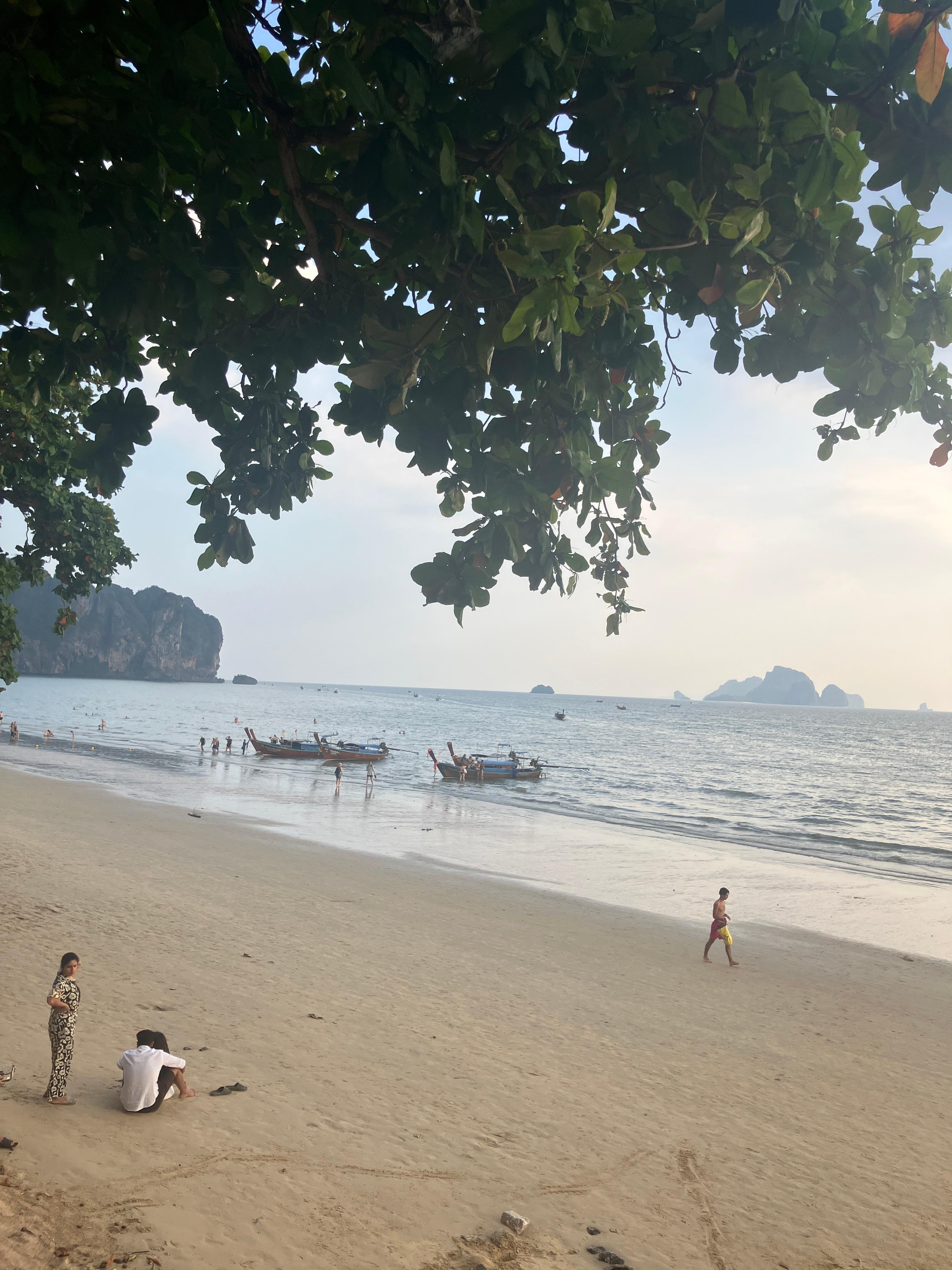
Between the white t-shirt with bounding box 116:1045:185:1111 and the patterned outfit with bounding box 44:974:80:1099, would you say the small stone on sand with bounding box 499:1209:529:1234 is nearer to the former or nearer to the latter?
the white t-shirt with bounding box 116:1045:185:1111

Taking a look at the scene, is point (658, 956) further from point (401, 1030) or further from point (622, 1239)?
point (622, 1239)

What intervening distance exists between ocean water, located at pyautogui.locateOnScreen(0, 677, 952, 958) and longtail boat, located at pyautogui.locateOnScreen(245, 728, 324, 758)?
1.01 m

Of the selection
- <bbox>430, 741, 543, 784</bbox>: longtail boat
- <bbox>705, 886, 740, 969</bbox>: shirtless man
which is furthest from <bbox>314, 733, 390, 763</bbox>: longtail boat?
<bbox>705, 886, 740, 969</bbox>: shirtless man

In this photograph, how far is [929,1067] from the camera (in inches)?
390

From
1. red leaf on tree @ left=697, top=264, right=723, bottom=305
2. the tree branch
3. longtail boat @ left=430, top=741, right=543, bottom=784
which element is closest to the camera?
the tree branch

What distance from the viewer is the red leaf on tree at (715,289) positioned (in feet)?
9.73

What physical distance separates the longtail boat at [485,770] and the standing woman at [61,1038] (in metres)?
38.3

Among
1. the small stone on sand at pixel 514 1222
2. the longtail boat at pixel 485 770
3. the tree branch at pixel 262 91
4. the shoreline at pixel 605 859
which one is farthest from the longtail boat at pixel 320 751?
the tree branch at pixel 262 91

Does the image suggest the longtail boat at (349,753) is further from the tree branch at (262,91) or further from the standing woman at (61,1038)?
the tree branch at (262,91)

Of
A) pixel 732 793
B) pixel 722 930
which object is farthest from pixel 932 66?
pixel 732 793

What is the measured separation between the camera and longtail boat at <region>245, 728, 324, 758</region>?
171ft

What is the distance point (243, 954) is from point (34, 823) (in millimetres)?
13885

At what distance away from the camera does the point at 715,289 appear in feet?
9.75

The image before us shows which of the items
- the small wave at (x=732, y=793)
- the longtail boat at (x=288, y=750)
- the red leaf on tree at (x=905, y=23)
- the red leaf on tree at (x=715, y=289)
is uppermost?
the red leaf on tree at (x=905, y=23)
